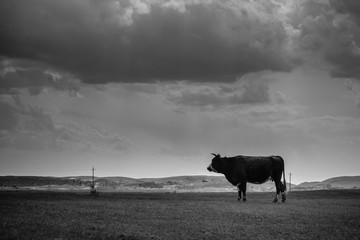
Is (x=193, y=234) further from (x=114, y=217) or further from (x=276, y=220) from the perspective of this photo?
(x=276, y=220)

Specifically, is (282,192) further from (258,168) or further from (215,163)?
(215,163)

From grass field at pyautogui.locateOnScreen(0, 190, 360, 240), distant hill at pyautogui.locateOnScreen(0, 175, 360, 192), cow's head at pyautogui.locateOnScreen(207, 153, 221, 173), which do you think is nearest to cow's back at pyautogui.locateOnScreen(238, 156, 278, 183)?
cow's head at pyautogui.locateOnScreen(207, 153, 221, 173)

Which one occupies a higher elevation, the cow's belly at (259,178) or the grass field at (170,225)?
the cow's belly at (259,178)

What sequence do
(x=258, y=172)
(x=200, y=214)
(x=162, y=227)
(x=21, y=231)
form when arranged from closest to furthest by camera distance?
(x=21, y=231) → (x=162, y=227) → (x=200, y=214) → (x=258, y=172)

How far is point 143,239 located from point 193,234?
75.9 inches

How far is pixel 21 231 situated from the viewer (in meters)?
12.8

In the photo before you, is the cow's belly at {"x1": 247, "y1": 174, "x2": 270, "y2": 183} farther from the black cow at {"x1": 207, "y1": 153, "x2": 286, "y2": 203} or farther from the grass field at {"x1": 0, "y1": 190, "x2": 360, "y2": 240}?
the grass field at {"x1": 0, "y1": 190, "x2": 360, "y2": 240}

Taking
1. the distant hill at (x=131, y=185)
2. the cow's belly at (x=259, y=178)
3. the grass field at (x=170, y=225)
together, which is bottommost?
the distant hill at (x=131, y=185)

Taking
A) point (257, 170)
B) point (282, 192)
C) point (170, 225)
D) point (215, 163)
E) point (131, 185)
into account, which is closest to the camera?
point (170, 225)

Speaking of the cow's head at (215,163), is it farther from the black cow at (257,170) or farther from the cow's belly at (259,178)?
the cow's belly at (259,178)

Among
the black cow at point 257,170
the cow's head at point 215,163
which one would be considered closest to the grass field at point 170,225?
the black cow at point 257,170

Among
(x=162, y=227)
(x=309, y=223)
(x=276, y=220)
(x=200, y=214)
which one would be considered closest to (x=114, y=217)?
(x=162, y=227)

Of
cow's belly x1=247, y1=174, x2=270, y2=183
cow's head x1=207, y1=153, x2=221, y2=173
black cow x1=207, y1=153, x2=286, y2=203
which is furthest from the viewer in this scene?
cow's head x1=207, y1=153, x2=221, y2=173

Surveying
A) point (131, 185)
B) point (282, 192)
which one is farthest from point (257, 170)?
point (131, 185)
